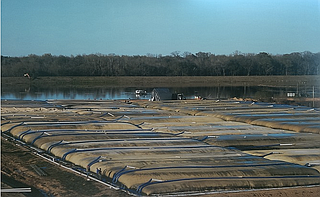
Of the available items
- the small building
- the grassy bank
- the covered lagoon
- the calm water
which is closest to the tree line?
the grassy bank

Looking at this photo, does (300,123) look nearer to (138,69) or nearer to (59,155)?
(59,155)

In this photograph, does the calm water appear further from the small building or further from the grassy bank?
the grassy bank

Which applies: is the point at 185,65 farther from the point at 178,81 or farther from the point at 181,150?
the point at 181,150

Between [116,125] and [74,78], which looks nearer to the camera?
[116,125]

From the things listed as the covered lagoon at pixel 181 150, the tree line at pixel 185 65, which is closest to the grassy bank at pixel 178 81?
the tree line at pixel 185 65

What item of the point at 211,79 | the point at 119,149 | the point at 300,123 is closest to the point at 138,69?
the point at 211,79

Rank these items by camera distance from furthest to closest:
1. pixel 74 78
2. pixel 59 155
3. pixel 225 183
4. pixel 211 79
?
pixel 211 79 < pixel 74 78 < pixel 59 155 < pixel 225 183

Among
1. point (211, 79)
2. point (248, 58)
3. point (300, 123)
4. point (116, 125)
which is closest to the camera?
point (116, 125)
